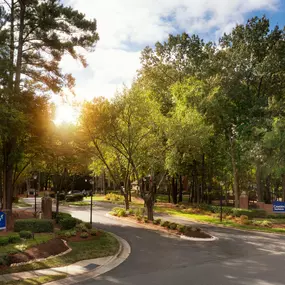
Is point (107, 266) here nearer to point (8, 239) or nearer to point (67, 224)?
point (8, 239)

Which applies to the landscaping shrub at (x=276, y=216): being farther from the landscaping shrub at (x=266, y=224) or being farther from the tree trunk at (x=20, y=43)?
the tree trunk at (x=20, y=43)

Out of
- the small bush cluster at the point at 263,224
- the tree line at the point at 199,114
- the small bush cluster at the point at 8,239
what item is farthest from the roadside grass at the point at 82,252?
the small bush cluster at the point at 263,224

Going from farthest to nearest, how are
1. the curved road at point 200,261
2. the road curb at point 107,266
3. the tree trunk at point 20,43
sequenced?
the tree trunk at point 20,43, the curved road at point 200,261, the road curb at point 107,266

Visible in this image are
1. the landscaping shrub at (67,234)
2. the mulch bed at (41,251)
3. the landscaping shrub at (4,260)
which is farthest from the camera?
the landscaping shrub at (67,234)

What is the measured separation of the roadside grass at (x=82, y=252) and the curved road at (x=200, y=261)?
1356 millimetres

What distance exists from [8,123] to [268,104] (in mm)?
28957

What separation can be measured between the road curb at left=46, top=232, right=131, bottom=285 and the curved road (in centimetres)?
32

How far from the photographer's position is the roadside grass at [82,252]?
1352 centimetres

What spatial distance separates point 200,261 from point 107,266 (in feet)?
15.0

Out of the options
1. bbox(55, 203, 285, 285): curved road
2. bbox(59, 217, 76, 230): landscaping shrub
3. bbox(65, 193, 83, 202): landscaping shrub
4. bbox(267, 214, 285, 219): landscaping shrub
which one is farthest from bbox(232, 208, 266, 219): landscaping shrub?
bbox(65, 193, 83, 202): landscaping shrub

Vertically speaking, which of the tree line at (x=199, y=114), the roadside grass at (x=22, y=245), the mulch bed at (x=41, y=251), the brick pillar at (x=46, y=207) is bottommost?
the mulch bed at (x=41, y=251)

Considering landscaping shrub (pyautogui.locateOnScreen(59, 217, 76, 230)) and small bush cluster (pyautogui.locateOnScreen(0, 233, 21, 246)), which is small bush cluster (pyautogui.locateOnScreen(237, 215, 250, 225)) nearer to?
landscaping shrub (pyautogui.locateOnScreen(59, 217, 76, 230))

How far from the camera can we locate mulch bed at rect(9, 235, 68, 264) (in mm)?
14148

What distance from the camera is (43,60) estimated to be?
83.3 feet
